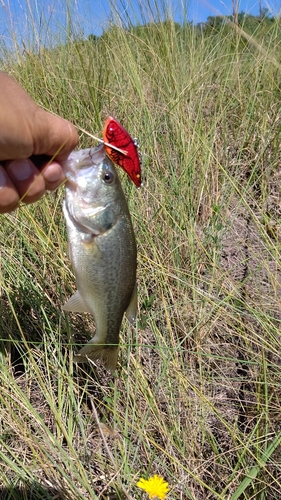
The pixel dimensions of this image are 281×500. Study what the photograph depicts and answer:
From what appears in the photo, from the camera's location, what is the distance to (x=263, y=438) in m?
1.96

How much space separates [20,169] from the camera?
1.59 metres

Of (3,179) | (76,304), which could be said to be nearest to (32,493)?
(76,304)

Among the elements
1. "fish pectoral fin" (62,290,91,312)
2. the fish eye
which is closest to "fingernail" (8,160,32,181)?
the fish eye

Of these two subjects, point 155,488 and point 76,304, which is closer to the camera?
point 155,488

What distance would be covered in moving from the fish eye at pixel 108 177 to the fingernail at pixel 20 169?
0.80 ft

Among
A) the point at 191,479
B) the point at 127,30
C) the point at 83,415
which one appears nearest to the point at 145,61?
the point at 127,30

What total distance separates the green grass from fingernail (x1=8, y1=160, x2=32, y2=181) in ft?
2.08

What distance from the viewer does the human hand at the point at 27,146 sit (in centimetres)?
142

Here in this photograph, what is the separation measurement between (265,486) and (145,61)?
9.43 feet

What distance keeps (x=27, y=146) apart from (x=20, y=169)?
108 millimetres

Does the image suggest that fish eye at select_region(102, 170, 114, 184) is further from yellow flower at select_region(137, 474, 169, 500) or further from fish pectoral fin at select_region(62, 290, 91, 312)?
yellow flower at select_region(137, 474, 169, 500)

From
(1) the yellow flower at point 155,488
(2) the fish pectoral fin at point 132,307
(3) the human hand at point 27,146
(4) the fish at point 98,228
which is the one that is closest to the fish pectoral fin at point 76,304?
(4) the fish at point 98,228

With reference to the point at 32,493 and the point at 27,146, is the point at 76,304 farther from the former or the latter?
the point at 32,493

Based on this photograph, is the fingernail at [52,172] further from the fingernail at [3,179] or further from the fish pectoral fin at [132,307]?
the fish pectoral fin at [132,307]
